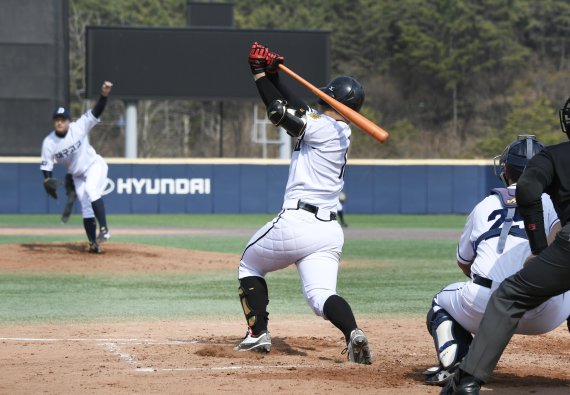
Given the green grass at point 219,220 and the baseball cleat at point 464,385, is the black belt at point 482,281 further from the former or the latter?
the green grass at point 219,220

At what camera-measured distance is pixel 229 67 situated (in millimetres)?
29594

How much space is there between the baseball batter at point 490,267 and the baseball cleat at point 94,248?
8.09 metres

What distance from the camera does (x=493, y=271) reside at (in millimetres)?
5465

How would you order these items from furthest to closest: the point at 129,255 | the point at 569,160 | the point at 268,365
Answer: the point at 129,255, the point at 268,365, the point at 569,160

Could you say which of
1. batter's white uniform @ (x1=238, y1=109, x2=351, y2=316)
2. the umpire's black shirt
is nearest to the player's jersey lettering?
batter's white uniform @ (x1=238, y1=109, x2=351, y2=316)

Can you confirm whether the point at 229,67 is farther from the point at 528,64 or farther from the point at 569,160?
the point at 528,64

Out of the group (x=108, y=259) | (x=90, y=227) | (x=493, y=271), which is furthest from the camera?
(x=90, y=227)

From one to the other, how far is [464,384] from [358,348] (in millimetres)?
1280

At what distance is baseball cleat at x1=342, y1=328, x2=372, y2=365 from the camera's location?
6117 millimetres

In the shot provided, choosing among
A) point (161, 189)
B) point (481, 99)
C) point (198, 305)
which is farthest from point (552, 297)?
point (481, 99)

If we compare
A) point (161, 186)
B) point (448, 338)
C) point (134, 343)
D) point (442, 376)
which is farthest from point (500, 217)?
point (161, 186)

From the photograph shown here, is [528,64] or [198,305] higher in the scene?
[528,64]

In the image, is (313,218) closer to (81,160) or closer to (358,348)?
(358,348)

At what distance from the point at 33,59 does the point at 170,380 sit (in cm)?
2114
